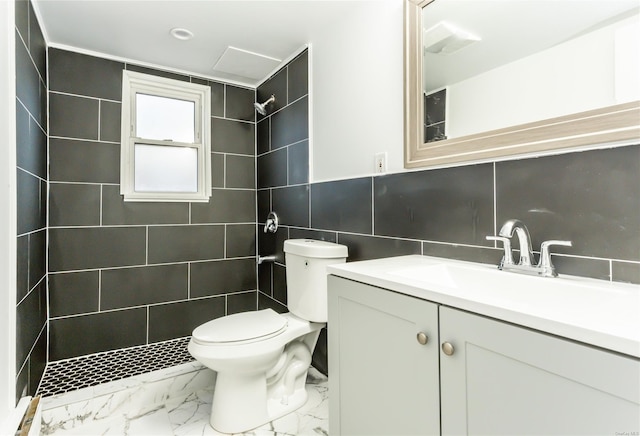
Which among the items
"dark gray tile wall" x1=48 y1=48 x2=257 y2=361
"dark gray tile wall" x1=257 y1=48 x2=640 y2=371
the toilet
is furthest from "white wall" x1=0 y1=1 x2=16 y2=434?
"dark gray tile wall" x1=257 y1=48 x2=640 y2=371

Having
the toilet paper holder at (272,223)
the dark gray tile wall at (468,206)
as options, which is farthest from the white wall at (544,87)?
the toilet paper holder at (272,223)

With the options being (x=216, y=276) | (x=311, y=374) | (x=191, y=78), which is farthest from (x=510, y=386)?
(x=191, y=78)

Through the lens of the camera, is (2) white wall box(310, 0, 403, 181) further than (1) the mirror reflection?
Yes

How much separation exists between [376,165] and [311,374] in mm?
1324

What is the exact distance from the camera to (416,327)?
0.81 meters

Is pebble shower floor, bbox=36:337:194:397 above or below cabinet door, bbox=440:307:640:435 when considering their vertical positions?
below

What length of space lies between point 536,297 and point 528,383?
376mm

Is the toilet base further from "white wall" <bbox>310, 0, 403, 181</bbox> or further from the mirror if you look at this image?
the mirror

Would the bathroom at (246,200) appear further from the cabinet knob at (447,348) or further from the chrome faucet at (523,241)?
the cabinet knob at (447,348)

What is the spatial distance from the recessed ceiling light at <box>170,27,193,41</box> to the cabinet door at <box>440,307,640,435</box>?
2.00 metres

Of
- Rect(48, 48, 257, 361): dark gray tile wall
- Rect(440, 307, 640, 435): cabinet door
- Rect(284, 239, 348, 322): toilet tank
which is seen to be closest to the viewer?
Rect(440, 307, 640, 435): cabinet door

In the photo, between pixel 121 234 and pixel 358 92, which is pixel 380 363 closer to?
pixel 358 92

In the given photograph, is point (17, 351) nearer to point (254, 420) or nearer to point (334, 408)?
point (254, 420)

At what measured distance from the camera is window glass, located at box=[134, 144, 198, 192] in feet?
7.41
